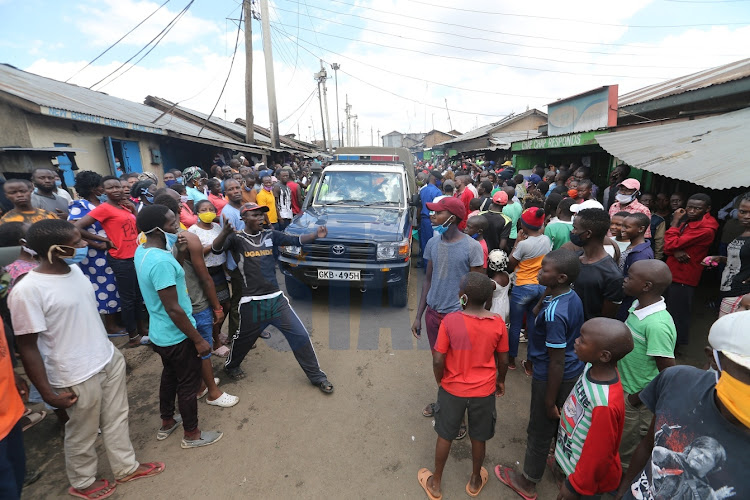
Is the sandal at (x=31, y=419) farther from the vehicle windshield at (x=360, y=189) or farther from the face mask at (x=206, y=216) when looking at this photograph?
the vehicle windshield at (x=360, y=189)

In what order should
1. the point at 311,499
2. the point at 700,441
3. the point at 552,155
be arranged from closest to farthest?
1. the point at 700,441
2. the point at 311,499
3. the point at 552,155

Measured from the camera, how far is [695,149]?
4.12 metres

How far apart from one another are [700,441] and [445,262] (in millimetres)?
1931

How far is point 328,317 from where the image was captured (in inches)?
193

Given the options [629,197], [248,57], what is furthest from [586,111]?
[248,57]

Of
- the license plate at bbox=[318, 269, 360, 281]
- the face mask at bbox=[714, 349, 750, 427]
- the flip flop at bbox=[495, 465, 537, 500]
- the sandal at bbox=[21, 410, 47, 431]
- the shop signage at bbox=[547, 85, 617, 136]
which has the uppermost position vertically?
the shop signage at bbox=[547, 85, 617, 136]

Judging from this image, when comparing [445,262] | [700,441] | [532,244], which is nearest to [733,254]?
[532,244]

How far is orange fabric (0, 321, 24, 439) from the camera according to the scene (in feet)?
5.54

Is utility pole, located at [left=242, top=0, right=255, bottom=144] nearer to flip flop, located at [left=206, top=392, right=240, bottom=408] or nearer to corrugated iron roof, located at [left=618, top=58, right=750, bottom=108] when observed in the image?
corrugated iron roof, located at [left=618, top=58, right=750, bottom=108]

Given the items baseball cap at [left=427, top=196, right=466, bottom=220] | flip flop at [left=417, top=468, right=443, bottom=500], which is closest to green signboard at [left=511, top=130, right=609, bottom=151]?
baseball cap at [left=427, top=196, right=466, bottom=220]

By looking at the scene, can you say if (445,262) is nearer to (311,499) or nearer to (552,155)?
(311,499)

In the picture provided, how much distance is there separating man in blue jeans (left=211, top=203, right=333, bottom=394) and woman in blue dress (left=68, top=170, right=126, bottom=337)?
173cm

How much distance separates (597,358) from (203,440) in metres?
2.78

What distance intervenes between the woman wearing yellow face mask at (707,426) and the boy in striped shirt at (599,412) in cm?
28
